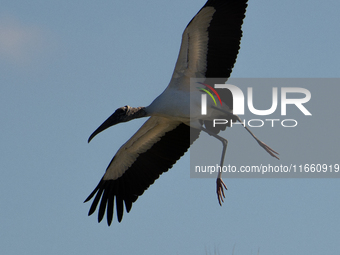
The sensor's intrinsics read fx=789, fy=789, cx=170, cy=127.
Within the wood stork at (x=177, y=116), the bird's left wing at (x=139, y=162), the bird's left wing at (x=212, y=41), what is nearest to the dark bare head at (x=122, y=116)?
the wood stork at (x=177, y=116)

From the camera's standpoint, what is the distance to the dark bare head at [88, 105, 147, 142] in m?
14.9

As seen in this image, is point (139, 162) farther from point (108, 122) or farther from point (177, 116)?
point (177, 116)

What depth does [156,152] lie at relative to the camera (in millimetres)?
16047

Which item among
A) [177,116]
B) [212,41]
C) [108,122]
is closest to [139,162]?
[108,122]

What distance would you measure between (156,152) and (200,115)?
1.77 m

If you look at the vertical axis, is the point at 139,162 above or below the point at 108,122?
below

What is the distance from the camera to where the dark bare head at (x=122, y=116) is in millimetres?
14906

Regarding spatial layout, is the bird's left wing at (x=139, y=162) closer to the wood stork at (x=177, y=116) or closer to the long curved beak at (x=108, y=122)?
the wood stork at (x=177, y=116)

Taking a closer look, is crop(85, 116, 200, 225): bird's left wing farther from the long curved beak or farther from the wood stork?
the long curved beak

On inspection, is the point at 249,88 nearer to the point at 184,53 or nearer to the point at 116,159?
the point at 184,53

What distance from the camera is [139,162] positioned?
634 inches

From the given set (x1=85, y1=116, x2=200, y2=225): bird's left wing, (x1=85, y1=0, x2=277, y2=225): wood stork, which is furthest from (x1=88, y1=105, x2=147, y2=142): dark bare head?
(x1=85, y1=116, x2=200, y2=225): bird's left wing

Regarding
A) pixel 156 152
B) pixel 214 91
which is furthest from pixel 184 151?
pixel 214 91

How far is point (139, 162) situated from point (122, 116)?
1.40 m
